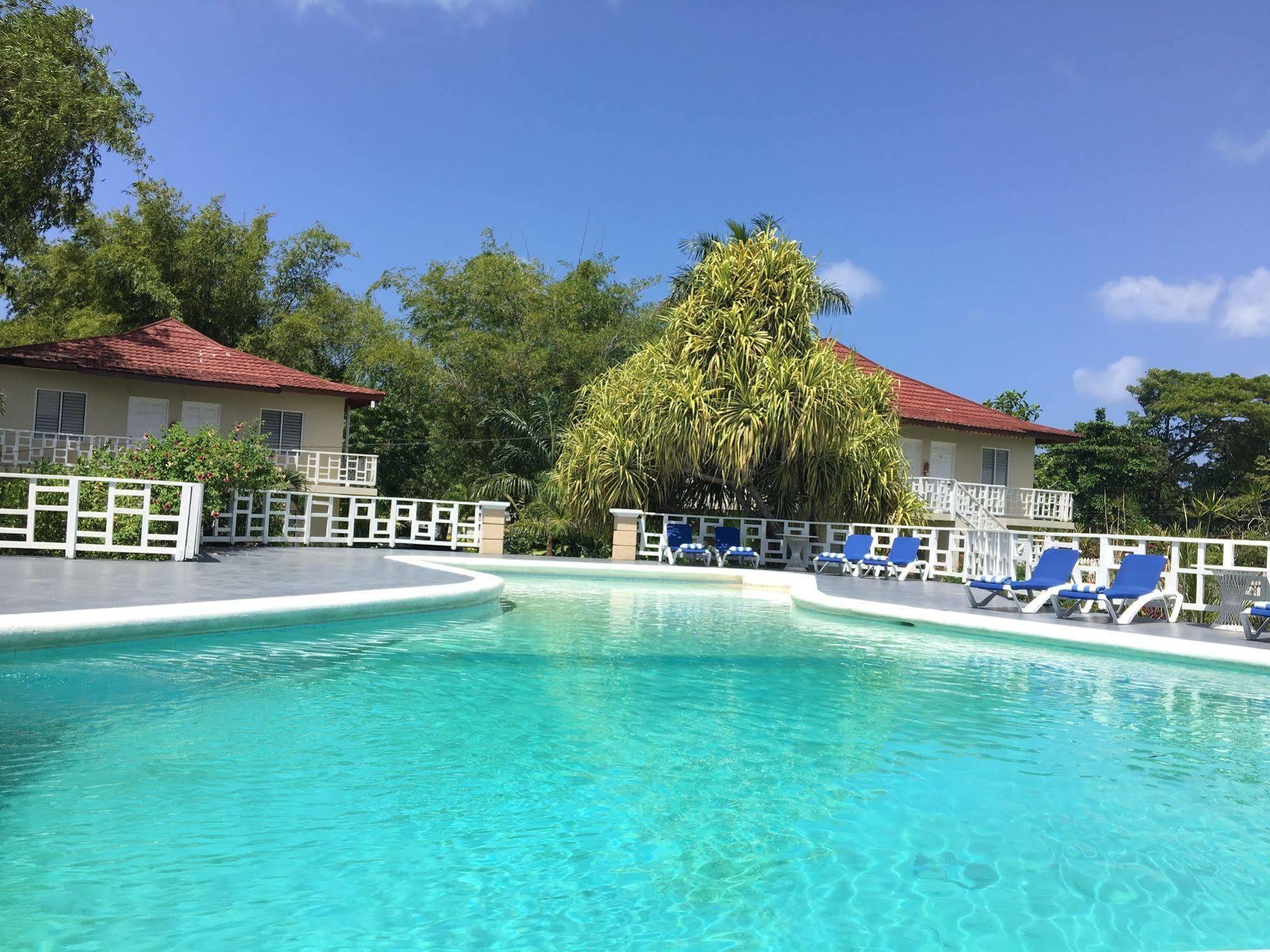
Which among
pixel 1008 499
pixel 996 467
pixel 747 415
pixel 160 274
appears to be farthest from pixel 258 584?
pixel 160 274

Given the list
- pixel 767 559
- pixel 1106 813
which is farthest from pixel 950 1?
pixel 1106 813

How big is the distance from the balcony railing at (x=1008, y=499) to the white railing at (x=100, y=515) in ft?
65.7

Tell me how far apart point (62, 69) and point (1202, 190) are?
120ft

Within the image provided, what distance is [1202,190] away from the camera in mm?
35938

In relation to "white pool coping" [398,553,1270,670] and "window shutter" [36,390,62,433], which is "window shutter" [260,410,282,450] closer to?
"window shutter" [36,390,62,433]

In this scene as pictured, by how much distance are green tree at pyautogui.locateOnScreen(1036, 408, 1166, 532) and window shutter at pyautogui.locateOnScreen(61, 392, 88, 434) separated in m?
38.3

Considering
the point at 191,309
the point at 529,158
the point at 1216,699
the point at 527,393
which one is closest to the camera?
the point at 1216,699

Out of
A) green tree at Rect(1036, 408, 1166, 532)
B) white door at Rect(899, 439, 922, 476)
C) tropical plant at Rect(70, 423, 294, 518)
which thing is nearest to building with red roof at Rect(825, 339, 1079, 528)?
white door at Rect(899, 439, 922, 476)

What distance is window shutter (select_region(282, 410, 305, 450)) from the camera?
98.3 feet

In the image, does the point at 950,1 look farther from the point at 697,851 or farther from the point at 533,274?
the point at 697,851

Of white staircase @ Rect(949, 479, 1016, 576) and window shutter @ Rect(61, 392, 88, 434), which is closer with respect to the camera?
white staircase @ Rect(949, 479, 1016, 576)

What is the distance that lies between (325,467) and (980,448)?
21.9 meters

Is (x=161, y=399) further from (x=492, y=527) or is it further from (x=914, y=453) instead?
(x=914, y=453)

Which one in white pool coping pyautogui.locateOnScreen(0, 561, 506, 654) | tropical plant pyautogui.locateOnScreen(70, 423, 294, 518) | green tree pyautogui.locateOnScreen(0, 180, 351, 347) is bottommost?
white pool coping pyautogui.locateOnScreen(0, 561, 506, 654)
